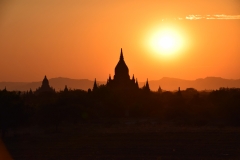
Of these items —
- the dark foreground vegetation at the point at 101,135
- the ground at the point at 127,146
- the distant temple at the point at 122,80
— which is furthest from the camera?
the distant temple at the point at 122,80

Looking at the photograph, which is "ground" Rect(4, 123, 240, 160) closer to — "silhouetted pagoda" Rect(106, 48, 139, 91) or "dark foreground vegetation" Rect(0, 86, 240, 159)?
"dark foreground vegetation" Rect(0, 86, 240, 159)

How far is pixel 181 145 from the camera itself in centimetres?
3341

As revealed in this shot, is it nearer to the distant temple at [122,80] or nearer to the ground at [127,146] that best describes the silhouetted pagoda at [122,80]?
the distant temple at [122,80]

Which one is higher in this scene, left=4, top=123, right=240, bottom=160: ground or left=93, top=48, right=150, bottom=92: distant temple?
left=93, top=48, right=150, bottom=92: distant temple

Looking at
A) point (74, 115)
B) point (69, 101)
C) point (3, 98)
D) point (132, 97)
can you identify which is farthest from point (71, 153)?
point (132, 97)

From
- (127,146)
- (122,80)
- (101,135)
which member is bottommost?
(127,146)

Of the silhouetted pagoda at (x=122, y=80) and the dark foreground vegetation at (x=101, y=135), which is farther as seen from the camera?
the silhouetted pagoda at (x=122, y=80)

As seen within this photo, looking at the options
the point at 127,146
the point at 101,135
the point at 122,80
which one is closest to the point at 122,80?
the point at 122,80

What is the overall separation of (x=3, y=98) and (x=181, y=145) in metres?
17.1

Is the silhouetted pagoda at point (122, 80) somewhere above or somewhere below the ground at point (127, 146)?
above

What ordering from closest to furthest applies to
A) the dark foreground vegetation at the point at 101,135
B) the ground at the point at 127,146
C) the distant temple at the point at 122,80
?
the ground at the point at 127,146 < the dark foreground vegetation at the point at 101,135 < the distant temple at the point at 122,80

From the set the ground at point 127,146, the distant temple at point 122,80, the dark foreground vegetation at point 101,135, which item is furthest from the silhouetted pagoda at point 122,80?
the ground at point 127,146

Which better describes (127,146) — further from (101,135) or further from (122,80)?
(122,80)

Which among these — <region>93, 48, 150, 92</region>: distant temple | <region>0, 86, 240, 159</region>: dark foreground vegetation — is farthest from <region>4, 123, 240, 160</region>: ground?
<region>93, 48, 150, 92</region>: distant temple
